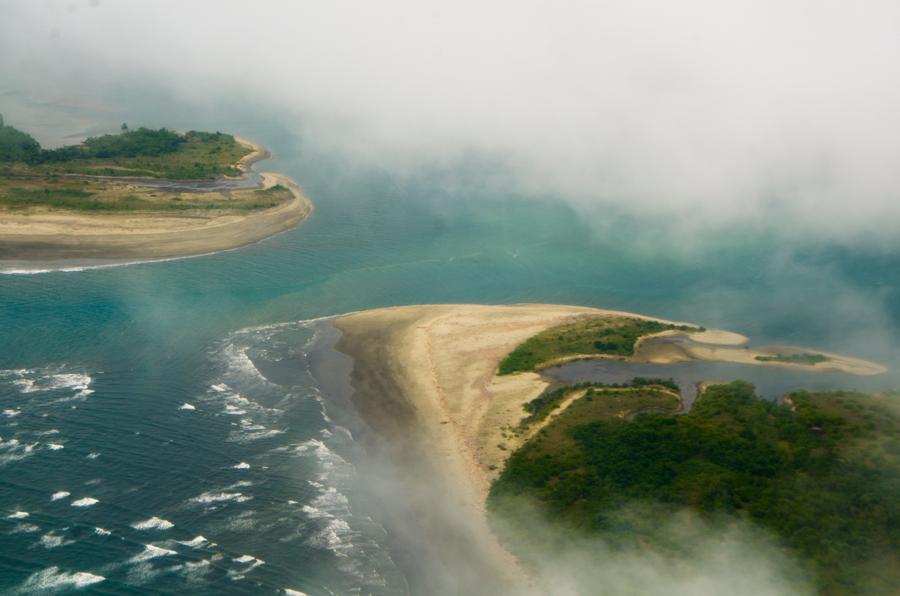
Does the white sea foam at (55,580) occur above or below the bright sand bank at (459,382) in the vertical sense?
below

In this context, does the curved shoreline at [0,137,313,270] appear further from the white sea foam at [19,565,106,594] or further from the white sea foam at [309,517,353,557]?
the white sea foam at [309,517,353,557]

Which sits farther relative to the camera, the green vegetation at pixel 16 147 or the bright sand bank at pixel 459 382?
the green vegetation at pixel 16 147

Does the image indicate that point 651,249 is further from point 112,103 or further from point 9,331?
point 112,103

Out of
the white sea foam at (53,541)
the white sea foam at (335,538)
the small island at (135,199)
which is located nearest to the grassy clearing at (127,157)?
the small island at (135,199)

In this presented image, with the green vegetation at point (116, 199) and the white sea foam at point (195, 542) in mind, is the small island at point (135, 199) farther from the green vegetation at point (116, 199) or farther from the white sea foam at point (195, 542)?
the white sea foam at point (195, 542)

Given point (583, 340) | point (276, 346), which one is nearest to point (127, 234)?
point (276, 346)

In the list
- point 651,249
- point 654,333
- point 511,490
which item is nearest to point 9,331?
point 511,490
